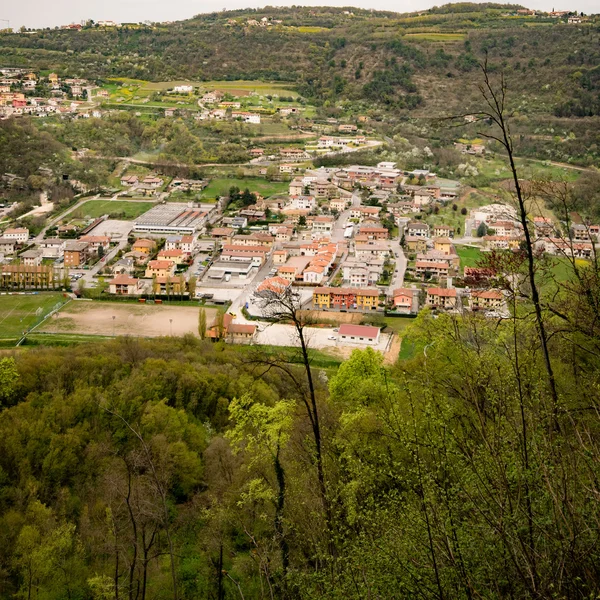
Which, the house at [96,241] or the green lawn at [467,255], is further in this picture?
the house at [96,241]

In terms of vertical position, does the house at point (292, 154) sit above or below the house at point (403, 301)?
above

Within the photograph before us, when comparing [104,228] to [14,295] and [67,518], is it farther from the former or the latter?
[67,518]

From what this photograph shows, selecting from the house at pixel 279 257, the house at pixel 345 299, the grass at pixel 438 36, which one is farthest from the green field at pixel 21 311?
the grass at pixel 438 36

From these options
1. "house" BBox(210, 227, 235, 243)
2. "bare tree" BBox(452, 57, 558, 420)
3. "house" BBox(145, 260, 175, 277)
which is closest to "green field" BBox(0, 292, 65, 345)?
"house" BBox(145, 260, 175, 277)

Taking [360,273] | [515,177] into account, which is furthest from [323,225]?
[515,177]

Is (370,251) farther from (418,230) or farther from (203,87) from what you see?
(203,87)

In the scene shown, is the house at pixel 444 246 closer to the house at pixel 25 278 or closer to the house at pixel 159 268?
the house at pixel 159 268

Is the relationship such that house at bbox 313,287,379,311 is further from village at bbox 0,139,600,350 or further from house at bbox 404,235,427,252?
house at bbox 404,235,427,252
